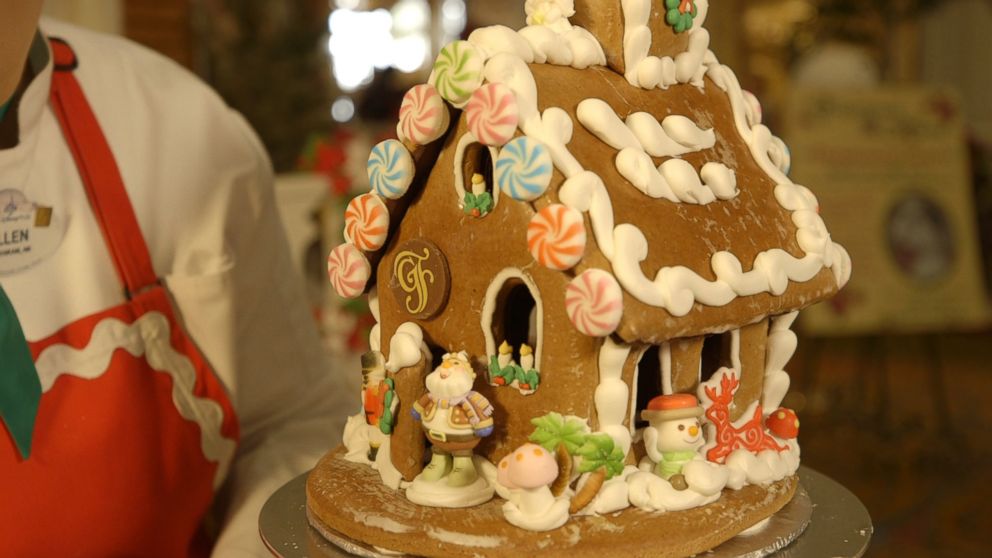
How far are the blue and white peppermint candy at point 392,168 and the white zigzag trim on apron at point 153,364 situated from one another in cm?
48

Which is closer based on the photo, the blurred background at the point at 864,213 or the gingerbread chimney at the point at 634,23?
the gingerbread chimney at the point at 634,23

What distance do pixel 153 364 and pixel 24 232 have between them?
0.84 feet

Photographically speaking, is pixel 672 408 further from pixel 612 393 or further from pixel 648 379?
pixel 648 379

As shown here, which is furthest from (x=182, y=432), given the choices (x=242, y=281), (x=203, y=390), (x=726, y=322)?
(x=726, y=322)

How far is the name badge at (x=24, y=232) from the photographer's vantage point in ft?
4.59

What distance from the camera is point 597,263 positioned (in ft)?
3.46

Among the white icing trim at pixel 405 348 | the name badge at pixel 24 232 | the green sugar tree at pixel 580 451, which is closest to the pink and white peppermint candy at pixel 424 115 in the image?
the white icing trim at pixel 405 348

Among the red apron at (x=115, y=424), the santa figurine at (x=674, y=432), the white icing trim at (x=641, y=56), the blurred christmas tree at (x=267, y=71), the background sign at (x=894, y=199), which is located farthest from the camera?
the blurred christmas tree at (x=267, y=71)

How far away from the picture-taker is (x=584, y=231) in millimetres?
1041

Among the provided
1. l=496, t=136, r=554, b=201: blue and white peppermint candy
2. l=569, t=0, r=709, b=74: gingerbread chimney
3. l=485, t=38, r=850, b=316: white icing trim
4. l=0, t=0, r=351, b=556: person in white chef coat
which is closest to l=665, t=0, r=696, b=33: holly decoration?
l=569, t=0, r=709, b=74: gingerbread chimney

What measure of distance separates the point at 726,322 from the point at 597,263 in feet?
0.58

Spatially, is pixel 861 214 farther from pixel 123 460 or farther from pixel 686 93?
pixel 123 460

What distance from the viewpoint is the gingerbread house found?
3.50ft

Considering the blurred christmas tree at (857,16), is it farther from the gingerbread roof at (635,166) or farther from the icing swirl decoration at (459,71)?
the icing swirl decoration at (459,71)
